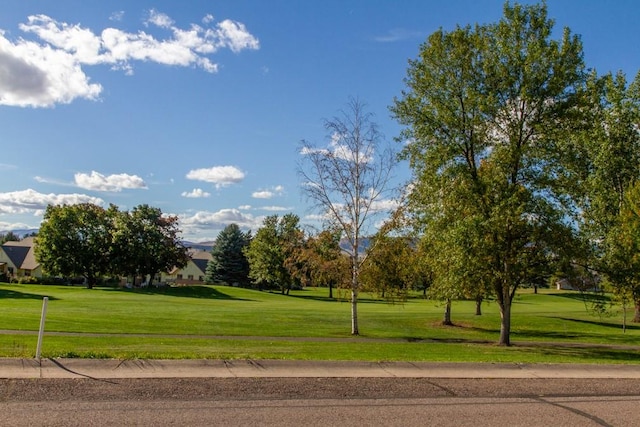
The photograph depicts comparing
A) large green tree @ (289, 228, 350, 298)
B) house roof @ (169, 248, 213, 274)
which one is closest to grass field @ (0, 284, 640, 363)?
large green tree @ (289, 228, 350, 298)

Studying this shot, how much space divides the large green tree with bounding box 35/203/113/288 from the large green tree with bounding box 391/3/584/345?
5909 centimetres

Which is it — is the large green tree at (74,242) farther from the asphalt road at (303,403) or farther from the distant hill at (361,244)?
the asphalt road at (303,403)

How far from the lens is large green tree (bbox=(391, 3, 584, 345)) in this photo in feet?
60.8

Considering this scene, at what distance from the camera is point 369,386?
8984 millimetres

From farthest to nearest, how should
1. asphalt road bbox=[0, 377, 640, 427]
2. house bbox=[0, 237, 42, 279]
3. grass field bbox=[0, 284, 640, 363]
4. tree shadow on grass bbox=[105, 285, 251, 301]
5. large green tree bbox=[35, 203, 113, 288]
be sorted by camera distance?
house bbox=[0, 237, 42, 279], large green tree bbox=[35, 203, 113, 288], tree shadow on grass bbox=[105, 285, 251, 301], grass field bbox=[0, 284, 640, 363], asphalt road bbox=[0, 377, 640, 427]

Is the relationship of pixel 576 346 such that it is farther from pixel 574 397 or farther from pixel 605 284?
pixel 574 397

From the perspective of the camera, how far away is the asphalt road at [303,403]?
6.72 m

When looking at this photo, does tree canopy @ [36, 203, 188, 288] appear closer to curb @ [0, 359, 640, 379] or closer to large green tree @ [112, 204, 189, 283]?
large green tree @ [112, 204, 189, 283]

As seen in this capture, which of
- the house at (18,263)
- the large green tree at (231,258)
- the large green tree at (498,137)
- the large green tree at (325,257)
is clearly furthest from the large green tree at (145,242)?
the large green tree at (498,137)

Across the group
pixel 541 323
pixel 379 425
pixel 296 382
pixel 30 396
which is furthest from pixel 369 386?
pixel 541 323

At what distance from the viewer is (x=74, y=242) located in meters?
69.2

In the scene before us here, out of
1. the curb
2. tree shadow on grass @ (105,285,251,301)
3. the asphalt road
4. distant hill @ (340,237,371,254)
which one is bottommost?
tree shadow on grass @ (105,285,251,301)

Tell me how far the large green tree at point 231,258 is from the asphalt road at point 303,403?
78263 mm

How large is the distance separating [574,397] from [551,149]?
471 inches
